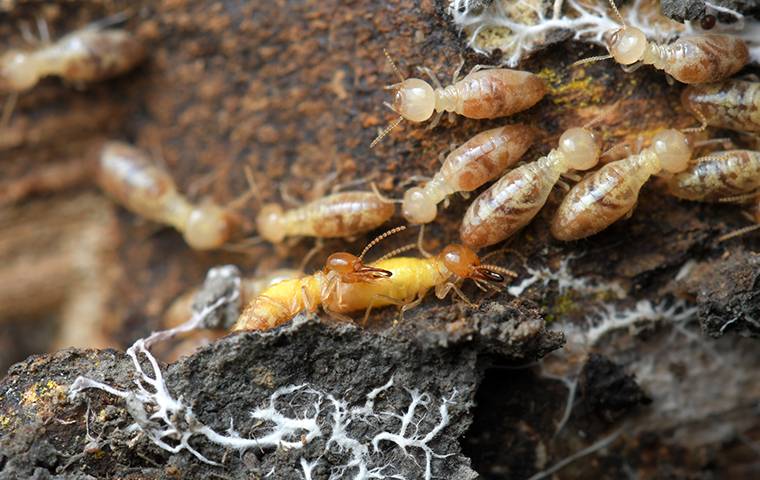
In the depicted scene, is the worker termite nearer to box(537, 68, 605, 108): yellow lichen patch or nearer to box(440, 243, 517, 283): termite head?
box(537, 68, 605, 108): yellow lichen patch

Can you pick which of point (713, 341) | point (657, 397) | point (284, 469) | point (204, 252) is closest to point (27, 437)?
point (284, 469)

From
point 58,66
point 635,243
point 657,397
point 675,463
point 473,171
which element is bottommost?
point 675,463

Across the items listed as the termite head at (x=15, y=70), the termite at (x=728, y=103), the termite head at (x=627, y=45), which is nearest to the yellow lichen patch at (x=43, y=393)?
the termite head at (x=15, y=70)

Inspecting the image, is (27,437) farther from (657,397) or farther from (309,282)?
(657,397)

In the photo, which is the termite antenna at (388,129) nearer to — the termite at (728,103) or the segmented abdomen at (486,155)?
the segmented abdomen at (486,155)

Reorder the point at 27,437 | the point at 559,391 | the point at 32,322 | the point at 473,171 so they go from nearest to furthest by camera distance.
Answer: the point at 27,437 < the point at 473,171 < the point at 559,391 < the point at 32,322

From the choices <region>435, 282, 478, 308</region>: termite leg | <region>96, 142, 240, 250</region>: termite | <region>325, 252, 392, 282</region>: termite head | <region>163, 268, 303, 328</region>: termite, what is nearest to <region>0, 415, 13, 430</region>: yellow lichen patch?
<region>163, 268, 303, 328</region>: termite

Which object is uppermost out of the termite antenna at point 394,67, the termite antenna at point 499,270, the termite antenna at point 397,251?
the termite antenna at point 394,67
